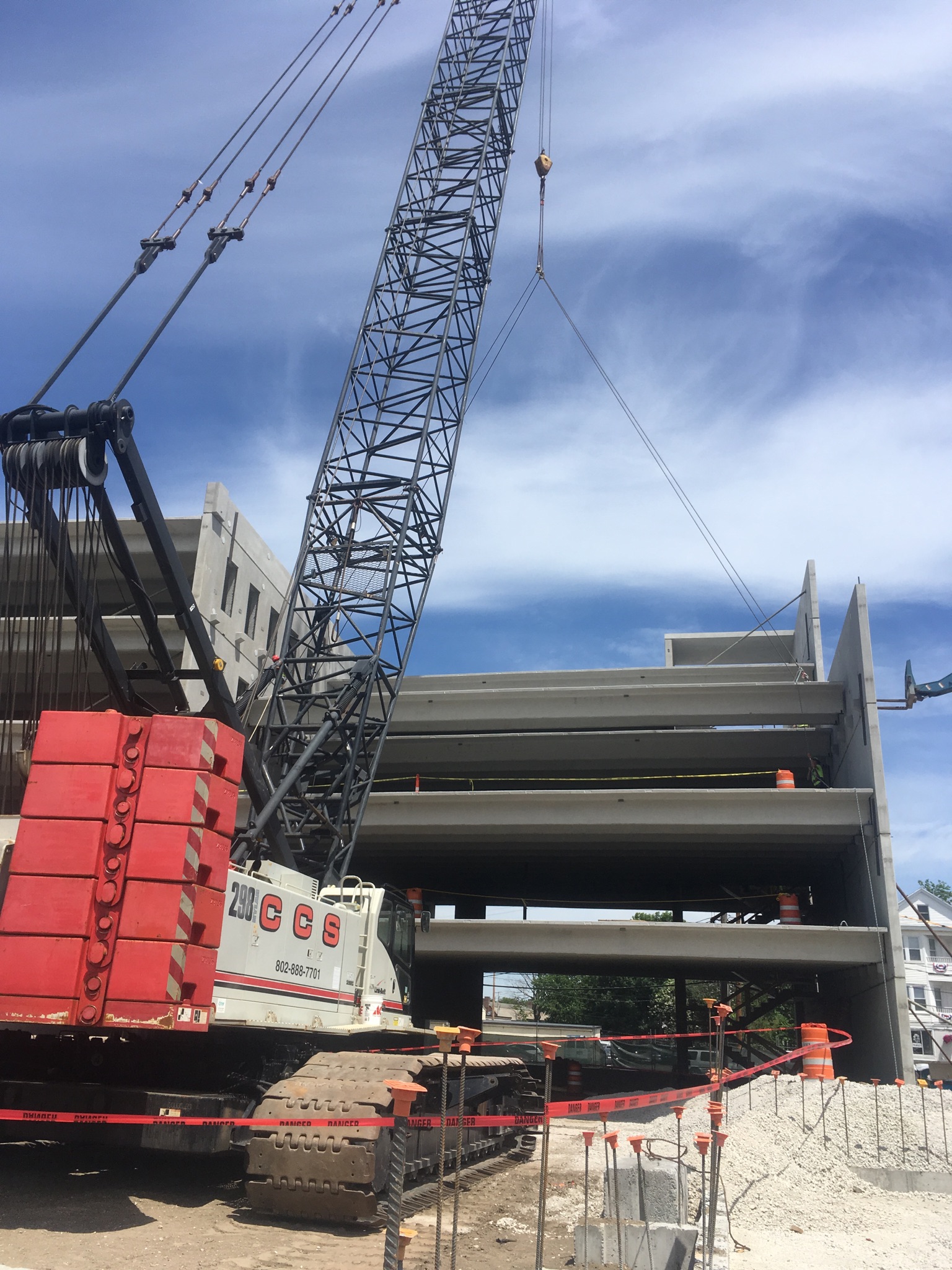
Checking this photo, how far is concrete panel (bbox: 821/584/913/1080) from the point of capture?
65.2 ft

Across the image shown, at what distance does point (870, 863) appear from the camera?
21.7 meters

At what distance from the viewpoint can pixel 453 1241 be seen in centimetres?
571

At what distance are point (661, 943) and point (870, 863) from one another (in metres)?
4.89

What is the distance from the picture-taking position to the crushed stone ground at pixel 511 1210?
290 inches

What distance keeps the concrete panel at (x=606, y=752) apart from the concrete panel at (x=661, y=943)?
5312mm

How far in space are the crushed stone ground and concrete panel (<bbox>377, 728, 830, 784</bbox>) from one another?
12.9 metres

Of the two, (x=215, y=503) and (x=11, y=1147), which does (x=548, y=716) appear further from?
(x=11, y=1147)

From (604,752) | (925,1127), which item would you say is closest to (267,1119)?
(925,1127)

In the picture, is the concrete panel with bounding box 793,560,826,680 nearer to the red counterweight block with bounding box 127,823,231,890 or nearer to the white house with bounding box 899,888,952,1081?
the red counterweight block with bounding box 127,823,231,890

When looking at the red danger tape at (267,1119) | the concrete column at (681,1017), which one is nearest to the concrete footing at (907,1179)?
the red danger tape at (267,1119)

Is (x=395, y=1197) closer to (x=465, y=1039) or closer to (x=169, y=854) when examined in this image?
(x=465, y=1039)

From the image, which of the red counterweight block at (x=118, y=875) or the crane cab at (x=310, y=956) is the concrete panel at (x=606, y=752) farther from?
the red counterweight block at (x=118, y=875)

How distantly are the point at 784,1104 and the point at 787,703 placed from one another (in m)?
12.8

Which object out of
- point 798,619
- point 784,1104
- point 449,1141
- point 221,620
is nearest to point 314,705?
point 221,620
